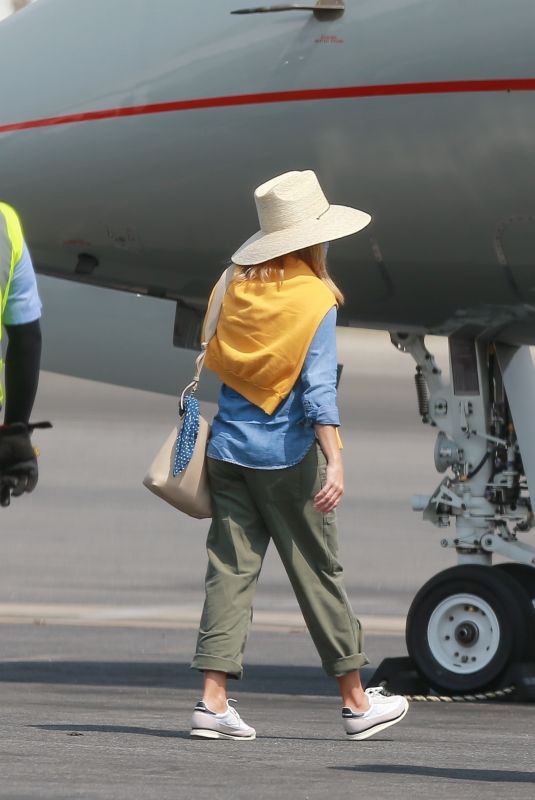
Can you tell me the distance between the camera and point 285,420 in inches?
265

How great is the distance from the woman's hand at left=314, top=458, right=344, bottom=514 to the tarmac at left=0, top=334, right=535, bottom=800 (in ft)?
2.59

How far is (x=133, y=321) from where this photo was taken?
9.73 metres

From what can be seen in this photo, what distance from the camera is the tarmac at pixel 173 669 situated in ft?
19.7

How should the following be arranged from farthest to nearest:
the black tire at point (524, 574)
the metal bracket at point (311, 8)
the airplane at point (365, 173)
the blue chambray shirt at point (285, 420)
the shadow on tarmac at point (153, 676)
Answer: the shadow on tarmac at point (153, 676) < the black tire at point (524, 574) < the metal bracket at point (311, 8) < the airplane at point (365, 173) < the blue chambray shirt at point (285, 420)

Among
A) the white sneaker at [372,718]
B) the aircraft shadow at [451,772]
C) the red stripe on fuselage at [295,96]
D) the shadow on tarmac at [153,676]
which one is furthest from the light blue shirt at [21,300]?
the shadow on tarmac at [153,676]

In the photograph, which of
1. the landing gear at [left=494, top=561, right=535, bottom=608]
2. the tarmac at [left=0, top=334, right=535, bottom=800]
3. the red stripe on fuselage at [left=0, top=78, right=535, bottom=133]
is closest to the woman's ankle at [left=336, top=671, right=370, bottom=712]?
the tarmac at [left=0, top=334, right=535, bottom=800]

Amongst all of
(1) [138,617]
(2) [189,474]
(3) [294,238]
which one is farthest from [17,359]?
(1) [138,617]

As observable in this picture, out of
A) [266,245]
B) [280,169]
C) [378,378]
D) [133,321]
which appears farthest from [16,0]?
[378,378]

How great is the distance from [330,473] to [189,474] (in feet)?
1.64

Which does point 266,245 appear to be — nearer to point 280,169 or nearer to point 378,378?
point 280,169

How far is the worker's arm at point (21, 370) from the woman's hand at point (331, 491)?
1028mm

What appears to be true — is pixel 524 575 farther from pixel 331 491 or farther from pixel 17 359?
pixel 17 359

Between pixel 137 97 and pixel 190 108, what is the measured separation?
240 mm

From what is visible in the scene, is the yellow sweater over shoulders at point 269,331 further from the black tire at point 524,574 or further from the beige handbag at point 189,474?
the black tire at point 524,574
